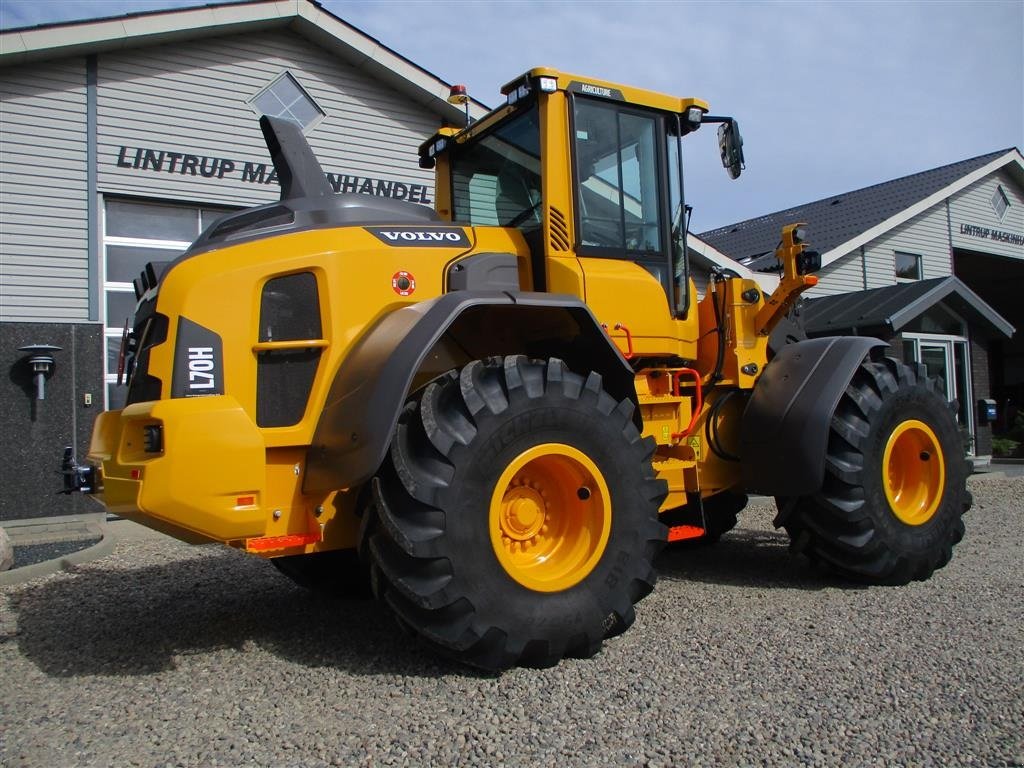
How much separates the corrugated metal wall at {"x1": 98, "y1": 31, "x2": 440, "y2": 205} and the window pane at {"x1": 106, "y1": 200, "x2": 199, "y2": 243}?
0.22 metres

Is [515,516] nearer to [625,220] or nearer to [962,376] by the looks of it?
[625,220]

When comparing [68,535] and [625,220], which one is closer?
[625,220]

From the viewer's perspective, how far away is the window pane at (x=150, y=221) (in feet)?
31.7

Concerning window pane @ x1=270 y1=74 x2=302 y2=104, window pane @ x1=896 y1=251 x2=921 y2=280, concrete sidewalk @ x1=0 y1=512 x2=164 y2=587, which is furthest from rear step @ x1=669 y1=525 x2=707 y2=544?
window pane @ x1=896 y1=251 x2=921 y2=280

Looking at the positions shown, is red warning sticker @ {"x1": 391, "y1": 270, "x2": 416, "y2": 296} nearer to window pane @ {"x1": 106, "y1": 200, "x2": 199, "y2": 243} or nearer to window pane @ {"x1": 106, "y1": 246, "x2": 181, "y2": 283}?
window pane @ {"x1": 106, "y1": 246, "x2": 181, "y2": 283}

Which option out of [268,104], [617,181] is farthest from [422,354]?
[268,104]

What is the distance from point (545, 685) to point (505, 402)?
121 centimetres

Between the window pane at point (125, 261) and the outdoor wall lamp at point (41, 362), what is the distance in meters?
1.18

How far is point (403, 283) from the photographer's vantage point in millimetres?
4023

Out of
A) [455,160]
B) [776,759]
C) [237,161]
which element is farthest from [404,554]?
[237,161]

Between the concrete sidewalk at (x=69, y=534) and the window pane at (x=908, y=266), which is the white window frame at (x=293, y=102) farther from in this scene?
the window pane at (x=908, y=266)

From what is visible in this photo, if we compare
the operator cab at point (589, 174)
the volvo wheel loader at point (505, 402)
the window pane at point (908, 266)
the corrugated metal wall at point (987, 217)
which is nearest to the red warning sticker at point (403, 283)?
the volvo wheel loader at point (505, 402)

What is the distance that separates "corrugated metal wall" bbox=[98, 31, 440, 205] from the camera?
9.64m

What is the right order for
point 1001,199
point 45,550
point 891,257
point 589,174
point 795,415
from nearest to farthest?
point 589,174
point 795,415
point 45,550
point 891,257
point 1001,199
